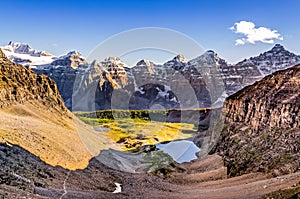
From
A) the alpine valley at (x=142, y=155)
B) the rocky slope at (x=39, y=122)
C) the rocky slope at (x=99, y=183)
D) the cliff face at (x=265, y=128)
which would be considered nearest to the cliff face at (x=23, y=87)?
the rocky slope at (x=39, y=122)

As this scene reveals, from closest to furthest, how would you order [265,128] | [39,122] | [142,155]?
[39,122]
[265,128]
[142,155]

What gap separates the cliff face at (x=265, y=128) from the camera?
256ft

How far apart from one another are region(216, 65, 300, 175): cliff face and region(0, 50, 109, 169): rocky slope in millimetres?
38033

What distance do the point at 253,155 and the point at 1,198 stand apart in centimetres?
6858

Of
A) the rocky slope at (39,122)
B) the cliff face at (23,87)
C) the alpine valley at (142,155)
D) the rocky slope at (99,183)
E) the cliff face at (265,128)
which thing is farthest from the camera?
the cliff face at (23,87)

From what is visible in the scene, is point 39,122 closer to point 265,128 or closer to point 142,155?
point 142,155

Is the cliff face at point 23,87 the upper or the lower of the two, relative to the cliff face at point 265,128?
upper

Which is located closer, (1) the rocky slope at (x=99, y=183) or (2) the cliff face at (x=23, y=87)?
(1) the rocky slope at (x=99, y=183)

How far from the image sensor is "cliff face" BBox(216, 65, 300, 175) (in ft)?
256

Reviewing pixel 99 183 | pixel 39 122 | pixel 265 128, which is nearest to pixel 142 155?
pixel 39 122

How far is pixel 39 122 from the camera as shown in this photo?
95.3m

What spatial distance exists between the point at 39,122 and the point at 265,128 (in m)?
63.0

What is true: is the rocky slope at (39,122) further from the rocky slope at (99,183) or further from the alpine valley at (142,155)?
the rocky slope at (99,183)

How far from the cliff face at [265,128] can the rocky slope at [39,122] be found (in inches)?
1497
